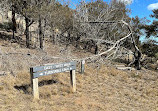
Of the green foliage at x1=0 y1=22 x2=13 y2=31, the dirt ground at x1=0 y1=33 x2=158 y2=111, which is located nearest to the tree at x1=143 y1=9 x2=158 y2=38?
the dirt ground at x1=0 y1=33 x2=158 y2=111

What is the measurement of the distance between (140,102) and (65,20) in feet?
45.1

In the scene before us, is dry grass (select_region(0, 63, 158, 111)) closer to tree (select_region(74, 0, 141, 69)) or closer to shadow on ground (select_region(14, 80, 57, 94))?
shadow on ground (select_region(14, 80, 57, 94))

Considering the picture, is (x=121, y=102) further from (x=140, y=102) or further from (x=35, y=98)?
(x=35, y=98)

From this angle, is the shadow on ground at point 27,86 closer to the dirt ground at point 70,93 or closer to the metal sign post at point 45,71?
the dirt ground at point 70,93

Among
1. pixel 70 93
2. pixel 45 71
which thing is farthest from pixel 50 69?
pixel 70 93

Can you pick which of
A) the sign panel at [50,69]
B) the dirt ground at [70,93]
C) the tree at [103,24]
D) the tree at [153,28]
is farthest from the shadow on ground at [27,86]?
the tree at [153,28]

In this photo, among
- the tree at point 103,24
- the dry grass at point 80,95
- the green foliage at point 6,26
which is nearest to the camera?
the dry grass at point 80,95

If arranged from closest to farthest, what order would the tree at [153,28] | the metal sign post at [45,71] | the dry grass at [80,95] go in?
the dry grass at [80,95]
the metal sign post at [45,71]
the tree at [153,28]

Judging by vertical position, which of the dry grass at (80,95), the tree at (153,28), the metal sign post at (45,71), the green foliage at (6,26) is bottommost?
the dry grass at (80,95)

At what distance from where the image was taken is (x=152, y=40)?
44.6 feet

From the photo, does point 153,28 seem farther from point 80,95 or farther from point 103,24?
point 80,95

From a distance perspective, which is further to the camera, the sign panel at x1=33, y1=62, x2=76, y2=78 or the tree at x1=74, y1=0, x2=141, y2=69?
the tree at x1=74, y1=0, x2=141, y2=69

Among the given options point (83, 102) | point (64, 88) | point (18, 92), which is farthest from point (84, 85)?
point (18, 92)

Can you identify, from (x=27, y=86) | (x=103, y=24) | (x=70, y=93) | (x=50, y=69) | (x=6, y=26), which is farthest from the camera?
(x=6, y=26)
